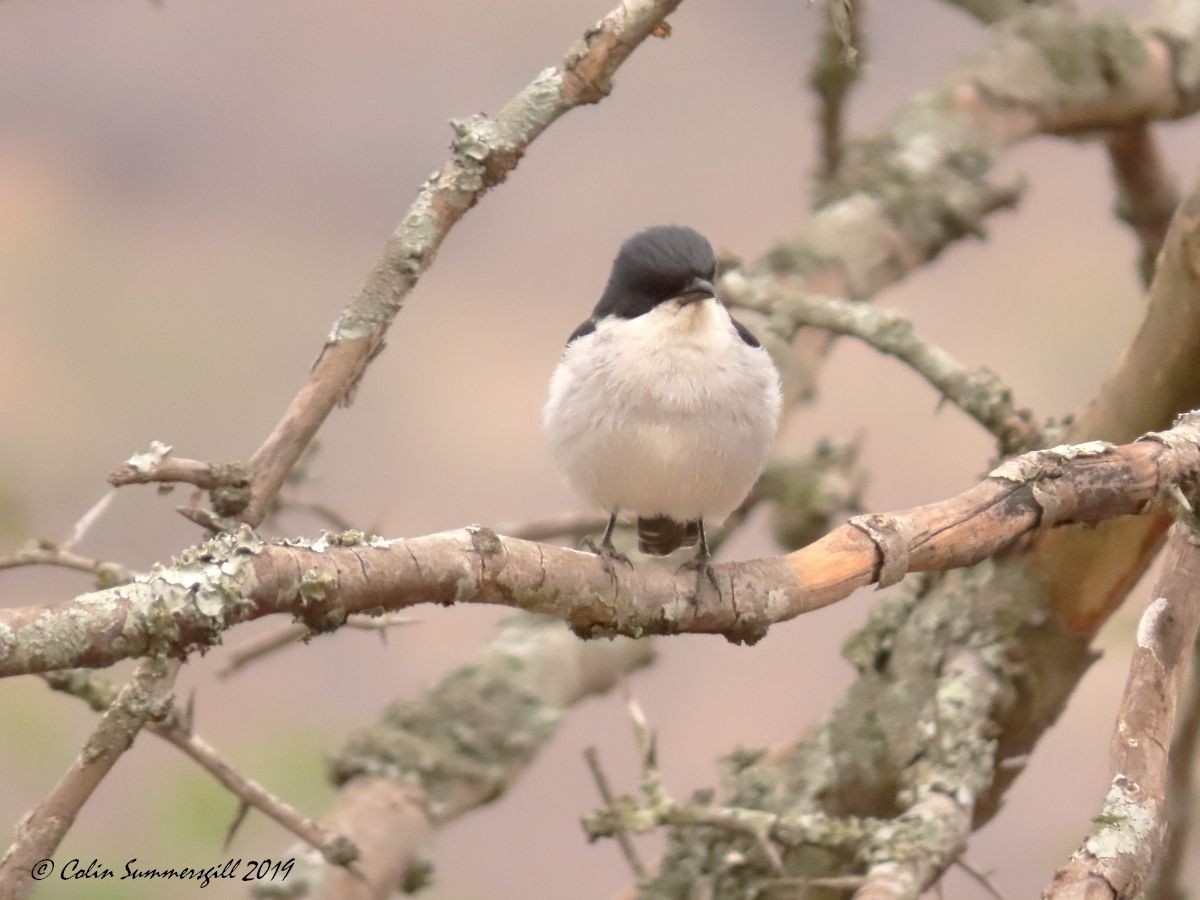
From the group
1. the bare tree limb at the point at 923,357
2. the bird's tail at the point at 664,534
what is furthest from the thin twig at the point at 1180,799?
the bird's tail at the point at 664,534

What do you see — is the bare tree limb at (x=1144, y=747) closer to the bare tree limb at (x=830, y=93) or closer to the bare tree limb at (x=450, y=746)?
the bare tree limb at (x=450, y=746)

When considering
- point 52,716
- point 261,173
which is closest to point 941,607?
point 52,716

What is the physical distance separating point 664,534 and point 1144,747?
1393mm

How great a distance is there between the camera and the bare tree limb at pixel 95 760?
2.02 m

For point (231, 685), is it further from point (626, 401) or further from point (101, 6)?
point (626, 401)

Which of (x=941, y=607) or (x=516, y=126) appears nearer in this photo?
(x=516, y=126)

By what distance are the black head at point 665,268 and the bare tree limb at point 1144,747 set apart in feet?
3.48

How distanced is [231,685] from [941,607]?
3.60 m

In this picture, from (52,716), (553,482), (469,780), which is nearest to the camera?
(469,780)

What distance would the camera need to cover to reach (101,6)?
22.4 ft

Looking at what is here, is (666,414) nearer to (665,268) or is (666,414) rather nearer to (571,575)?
(665,268)

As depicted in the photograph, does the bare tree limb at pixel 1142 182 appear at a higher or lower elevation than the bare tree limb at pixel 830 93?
lower

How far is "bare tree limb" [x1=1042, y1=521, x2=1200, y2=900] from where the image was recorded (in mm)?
1924

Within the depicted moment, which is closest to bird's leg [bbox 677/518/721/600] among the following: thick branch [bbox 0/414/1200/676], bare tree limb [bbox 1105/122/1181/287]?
thick branch [bbox 0/414/1200/676]
